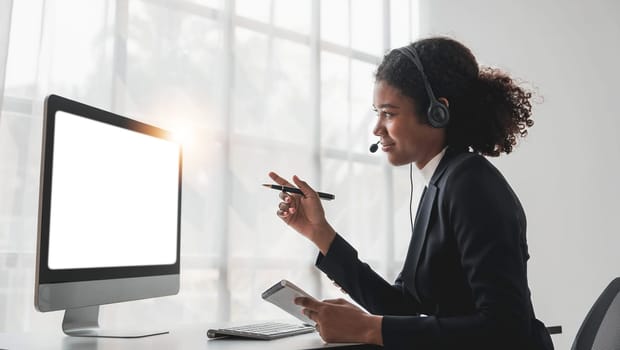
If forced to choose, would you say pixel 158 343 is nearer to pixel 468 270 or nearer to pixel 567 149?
pixel 468 270

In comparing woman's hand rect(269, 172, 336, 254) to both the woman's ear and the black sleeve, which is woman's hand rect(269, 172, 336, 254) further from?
the woman's ear

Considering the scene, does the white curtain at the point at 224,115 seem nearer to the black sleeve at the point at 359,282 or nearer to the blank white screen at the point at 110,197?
the blank white screen at the point at 110,197

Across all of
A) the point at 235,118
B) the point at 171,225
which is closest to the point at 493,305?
the point at 171,225

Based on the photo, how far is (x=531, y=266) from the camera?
3248 mm

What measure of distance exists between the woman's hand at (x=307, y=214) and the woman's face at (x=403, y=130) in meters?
0.25

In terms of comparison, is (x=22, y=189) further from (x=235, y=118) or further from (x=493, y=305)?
(x=493, y=305)

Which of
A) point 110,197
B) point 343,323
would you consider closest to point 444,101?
point 343,323

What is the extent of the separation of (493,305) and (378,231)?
6.15 feet

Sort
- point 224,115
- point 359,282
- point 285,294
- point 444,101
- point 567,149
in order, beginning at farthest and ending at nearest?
point 567,149 < point 224,115 < point 359,282 < point 444,101 < point 285,294

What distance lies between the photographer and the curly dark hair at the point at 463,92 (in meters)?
1.41

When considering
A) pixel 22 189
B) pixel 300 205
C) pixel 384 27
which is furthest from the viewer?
pixel 384 27

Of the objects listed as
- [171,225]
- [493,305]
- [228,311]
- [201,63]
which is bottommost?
[228,311]

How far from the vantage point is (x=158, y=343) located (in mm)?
1202

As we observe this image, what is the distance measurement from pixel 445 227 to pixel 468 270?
11cm
